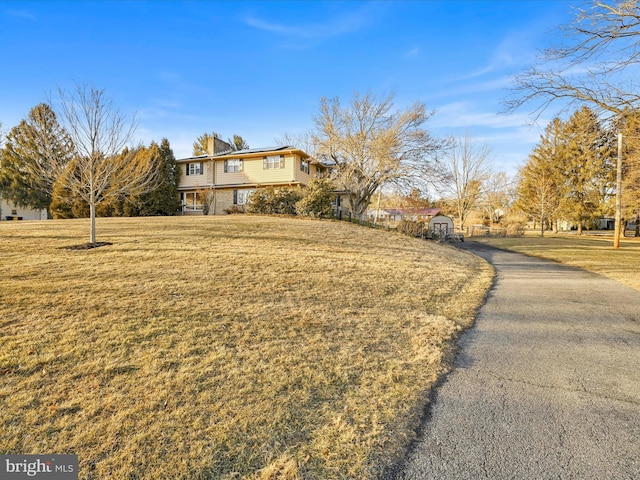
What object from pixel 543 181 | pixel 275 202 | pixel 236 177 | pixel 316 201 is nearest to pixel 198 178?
pixel 236 177

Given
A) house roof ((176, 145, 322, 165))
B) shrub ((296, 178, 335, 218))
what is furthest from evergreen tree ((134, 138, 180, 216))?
shrub ((296, 178, 335, 218))

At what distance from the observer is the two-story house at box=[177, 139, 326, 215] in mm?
23109

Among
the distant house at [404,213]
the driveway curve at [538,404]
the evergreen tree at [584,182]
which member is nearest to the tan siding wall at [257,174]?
the driveway curve at [538,404]

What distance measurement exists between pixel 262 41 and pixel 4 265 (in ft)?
36.1

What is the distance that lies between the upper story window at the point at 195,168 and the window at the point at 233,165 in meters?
2.30

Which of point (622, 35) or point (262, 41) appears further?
point (262, 41)

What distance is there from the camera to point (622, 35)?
723cm

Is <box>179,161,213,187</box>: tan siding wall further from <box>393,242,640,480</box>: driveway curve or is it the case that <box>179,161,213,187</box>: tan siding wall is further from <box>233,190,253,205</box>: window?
<box>393,242,640,480</box>: driveway curve

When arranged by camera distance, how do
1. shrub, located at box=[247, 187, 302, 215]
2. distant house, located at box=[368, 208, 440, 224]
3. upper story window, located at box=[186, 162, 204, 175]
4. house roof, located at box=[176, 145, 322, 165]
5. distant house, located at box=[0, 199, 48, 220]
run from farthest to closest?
distant house, located at box=[368, 208, 440, 224] → distant house, located at box=[0, 199, 48, 220] → upper story window, located at box=[186, 162, 204, 175] → house roof, located at box=[176, 145, 322, 165] → shrub, located at box=[247, 187, 302, 215]

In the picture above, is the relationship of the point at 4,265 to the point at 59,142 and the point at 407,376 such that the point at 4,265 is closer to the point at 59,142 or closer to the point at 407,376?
the point at 59,142

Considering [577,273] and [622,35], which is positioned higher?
[622,35]

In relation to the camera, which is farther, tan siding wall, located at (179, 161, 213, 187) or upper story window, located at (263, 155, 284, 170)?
tan siding wall, located at (179, 161, 213, 187)

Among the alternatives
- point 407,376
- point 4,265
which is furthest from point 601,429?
point 4,265

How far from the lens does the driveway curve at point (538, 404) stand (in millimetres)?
2020
